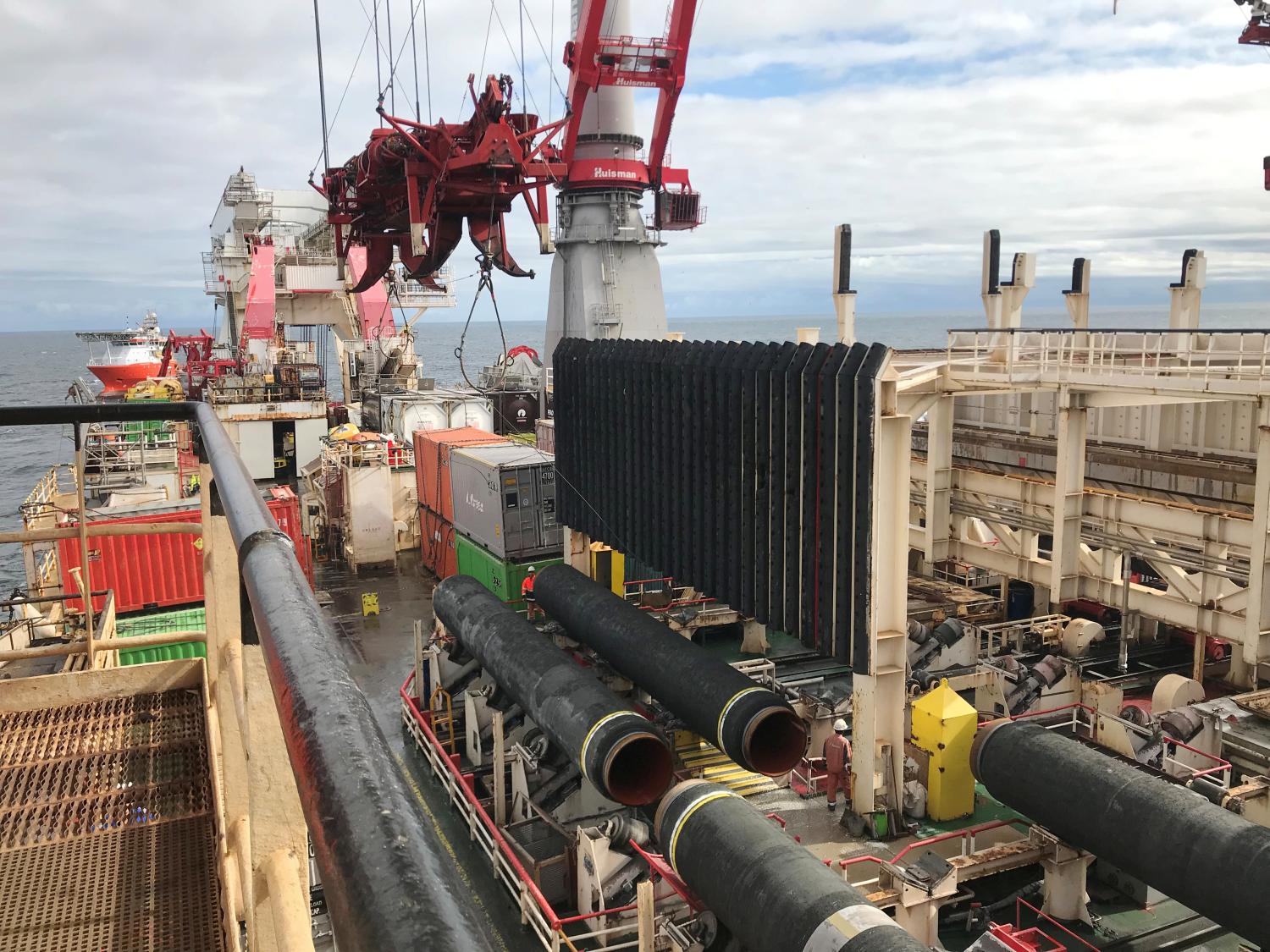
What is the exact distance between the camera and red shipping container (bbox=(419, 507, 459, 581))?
30594 mm

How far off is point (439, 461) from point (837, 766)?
18.8m

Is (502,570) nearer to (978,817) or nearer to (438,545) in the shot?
(438,545)

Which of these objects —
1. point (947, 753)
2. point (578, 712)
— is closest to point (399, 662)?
point (578, 712)

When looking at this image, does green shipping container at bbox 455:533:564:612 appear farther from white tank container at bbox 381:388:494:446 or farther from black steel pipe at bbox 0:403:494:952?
black steel pipe at bbox 0:403:494:952

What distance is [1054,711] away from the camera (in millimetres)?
16344

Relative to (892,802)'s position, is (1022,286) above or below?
above

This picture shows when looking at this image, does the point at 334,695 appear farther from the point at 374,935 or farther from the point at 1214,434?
the point at 1214,434

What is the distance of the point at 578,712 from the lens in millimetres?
13867

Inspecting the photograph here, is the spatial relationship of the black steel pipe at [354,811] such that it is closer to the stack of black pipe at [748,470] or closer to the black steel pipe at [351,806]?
the black steel pipe at [351,806]

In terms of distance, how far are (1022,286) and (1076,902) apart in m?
18.7

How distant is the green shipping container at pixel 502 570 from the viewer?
82.8ft

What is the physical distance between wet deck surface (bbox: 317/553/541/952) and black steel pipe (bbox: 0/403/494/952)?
274 inches

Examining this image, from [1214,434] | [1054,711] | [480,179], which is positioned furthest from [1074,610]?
[480,179]

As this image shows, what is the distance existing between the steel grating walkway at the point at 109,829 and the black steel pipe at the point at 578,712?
7.70m
